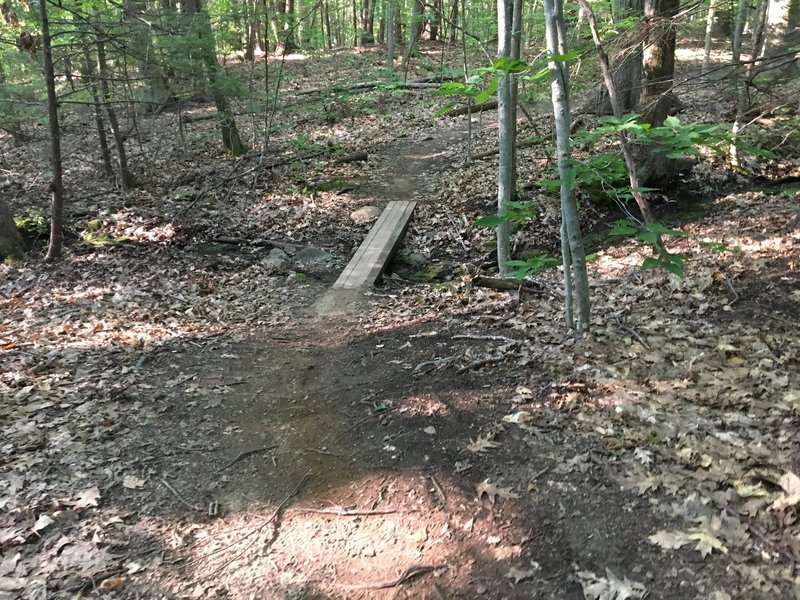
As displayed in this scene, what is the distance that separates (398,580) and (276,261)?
24.1ft

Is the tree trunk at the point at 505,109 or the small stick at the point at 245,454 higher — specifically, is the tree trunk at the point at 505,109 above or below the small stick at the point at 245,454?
above

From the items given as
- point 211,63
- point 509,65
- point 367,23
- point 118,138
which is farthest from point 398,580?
point 367,23

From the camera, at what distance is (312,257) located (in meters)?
9.84

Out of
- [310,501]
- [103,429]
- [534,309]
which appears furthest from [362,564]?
[534,309]

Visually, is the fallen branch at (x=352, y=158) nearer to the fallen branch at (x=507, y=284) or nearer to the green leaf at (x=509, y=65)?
the fallen branch at (x=507, y=284)

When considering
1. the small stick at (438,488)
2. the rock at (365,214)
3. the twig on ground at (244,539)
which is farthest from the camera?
the rock at (365,214)

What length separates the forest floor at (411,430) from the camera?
9.82 feet

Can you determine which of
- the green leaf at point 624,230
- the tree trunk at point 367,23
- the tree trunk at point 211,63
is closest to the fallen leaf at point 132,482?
the green leaf at point 624,230

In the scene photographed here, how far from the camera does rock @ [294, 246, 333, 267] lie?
31.6ft

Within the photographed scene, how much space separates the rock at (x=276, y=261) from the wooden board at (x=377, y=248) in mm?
1266

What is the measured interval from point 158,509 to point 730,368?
447 centimetres

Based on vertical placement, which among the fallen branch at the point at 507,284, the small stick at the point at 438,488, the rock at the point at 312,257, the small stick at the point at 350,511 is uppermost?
the fallen branch at the point at 507,284

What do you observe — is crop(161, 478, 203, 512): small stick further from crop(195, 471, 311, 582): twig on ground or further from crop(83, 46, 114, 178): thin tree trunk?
crop(83, 46, 114, 178): thin tree trunk

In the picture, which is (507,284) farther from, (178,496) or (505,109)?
(178,496)
